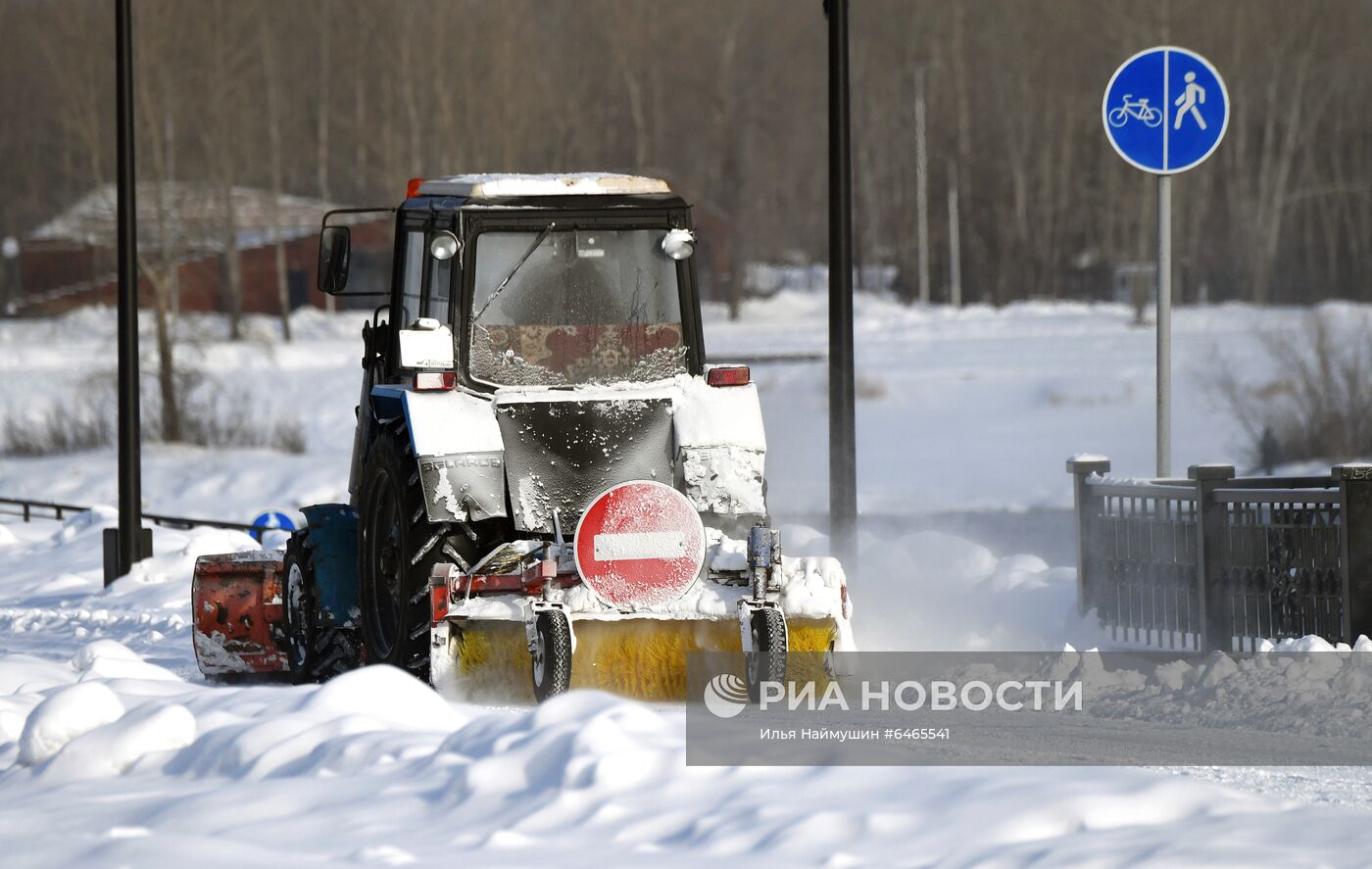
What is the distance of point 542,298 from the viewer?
9328 mm

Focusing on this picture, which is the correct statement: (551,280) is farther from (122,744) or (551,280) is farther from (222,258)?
(222,258)

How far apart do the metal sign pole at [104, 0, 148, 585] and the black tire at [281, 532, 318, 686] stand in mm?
5418

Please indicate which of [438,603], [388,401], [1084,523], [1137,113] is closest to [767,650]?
[438,603]

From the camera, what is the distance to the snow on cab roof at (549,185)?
9.22 m

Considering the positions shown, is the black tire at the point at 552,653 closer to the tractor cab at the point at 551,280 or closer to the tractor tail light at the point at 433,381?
the tractor tail light at the point at 433,381

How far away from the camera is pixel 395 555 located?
9219 millimetres

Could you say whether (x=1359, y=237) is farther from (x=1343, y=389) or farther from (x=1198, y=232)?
(x=1343, y=389)

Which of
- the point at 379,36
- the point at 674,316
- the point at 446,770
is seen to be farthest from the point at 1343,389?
the point at 379,36

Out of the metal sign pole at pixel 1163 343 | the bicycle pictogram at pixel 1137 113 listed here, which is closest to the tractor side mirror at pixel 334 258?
the bicycle pictogram at pixel 1137 113

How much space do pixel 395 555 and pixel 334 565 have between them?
0.82 meters

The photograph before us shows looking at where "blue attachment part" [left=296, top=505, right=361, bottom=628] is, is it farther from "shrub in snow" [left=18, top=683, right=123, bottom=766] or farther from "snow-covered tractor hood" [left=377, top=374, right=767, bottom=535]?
"shrub in snow" [left=18, top=683, right=123, bottom=766]

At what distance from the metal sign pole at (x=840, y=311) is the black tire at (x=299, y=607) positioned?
10.9 feet

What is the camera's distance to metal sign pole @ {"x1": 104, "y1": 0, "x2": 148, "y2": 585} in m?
15.3

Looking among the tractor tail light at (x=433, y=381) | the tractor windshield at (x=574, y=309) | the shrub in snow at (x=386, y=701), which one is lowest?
the shrub in snow at (x=386, y=701)
